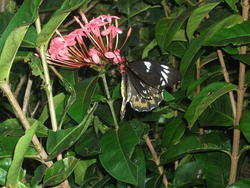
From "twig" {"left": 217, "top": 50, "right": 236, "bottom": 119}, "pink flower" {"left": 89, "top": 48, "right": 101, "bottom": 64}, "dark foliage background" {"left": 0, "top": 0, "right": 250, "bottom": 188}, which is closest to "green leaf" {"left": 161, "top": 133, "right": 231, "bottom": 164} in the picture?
"dark foliage background" {"left": 0, "top": 0, "right": 250, "bottom": 188}

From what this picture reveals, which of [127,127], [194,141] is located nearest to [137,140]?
[127,127]

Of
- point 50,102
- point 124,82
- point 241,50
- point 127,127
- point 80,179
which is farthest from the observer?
point 80,179

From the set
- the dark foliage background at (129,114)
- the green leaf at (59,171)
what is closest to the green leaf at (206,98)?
the dark foliage background at (129,114)

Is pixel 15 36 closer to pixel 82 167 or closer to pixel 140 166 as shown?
pixel 140 166

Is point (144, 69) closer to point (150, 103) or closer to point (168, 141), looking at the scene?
point (150, 103)

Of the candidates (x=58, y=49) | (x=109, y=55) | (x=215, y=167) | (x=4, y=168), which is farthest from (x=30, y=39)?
(x=215, y=167)
